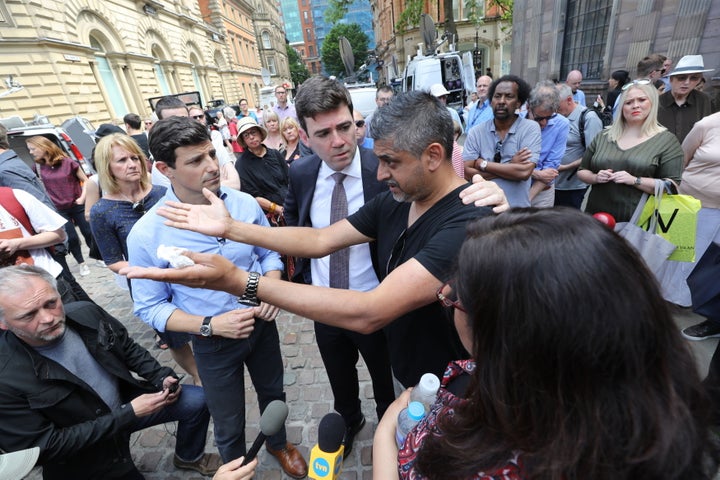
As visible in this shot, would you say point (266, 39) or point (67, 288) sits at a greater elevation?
point (266, 39)

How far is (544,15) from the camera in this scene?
445 inches

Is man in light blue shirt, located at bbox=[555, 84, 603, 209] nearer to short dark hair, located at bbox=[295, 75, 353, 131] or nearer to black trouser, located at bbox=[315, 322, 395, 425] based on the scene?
black trouser, located at bbox=[315, 322, 395, 425]

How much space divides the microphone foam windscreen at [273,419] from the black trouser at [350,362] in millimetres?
920

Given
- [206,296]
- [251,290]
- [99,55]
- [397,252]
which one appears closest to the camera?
[251,290]

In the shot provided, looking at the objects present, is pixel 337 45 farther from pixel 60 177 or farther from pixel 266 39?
pixel 60 177

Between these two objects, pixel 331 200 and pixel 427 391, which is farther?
pixel 331 200

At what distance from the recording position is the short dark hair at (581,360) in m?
0.69

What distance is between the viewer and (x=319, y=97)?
6.81ft

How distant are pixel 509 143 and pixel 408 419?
3085 mm

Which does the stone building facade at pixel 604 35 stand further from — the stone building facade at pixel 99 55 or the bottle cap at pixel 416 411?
the stone building facade at pixel 99 55

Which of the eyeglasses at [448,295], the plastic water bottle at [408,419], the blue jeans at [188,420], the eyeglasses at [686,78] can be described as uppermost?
the eyeglasses at [686,78]

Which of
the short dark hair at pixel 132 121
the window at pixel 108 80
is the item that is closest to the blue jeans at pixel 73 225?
the short dark hair at pixel 132 121

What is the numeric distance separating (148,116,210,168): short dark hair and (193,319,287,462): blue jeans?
3.55 feet

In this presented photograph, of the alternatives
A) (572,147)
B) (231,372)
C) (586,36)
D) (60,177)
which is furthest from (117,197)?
(586,36)
